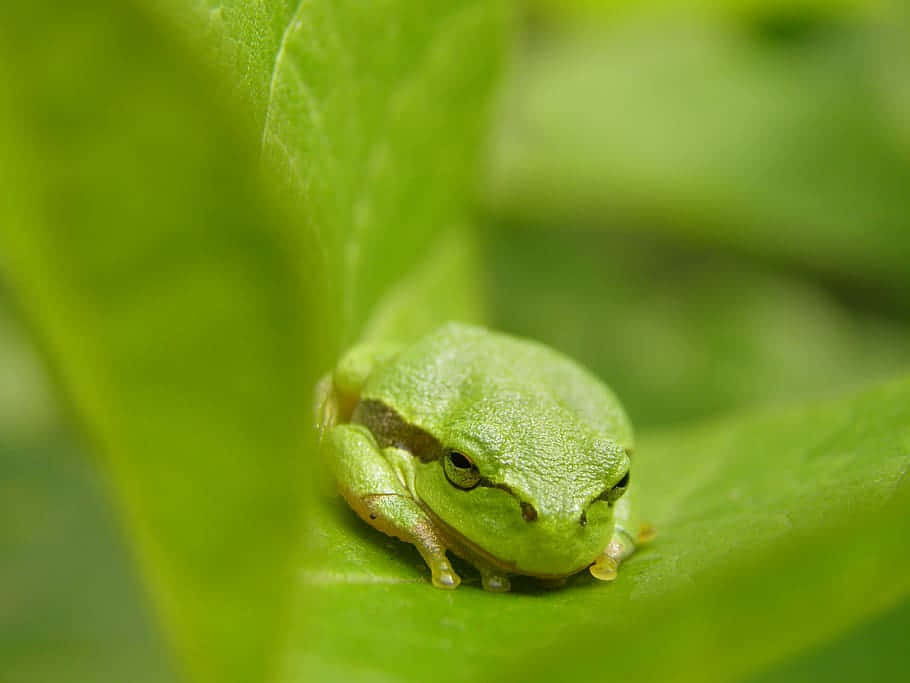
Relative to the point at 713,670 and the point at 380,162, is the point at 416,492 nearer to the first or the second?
the point at 380,162

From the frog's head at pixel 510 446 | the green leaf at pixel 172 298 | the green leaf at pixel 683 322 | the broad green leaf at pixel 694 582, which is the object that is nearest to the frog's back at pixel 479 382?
the frog's head at pixel 510 446

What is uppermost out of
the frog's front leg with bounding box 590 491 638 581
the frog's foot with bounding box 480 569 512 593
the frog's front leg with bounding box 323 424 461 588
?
the frog's front leg with bounding box 590 491 638 581

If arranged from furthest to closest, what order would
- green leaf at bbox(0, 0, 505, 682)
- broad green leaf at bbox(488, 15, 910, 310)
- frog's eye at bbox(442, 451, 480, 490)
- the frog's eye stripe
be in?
broad green leaf at bbox(488, 15, 910, 310) < the frog's eye stripe < frog's eye at bbox(442, 451, 480, 490) < green leaf at bbox(0, 0, 505, 682)

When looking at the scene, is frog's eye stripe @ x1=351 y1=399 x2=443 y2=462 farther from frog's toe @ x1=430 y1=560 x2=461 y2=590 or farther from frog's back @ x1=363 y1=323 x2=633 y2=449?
frog's toe @ x1=430 y1=560 x2=461 y2=590

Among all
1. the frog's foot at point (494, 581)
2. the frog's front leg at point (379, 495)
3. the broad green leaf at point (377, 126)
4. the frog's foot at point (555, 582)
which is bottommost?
the frog's front leg at point (379, 495)

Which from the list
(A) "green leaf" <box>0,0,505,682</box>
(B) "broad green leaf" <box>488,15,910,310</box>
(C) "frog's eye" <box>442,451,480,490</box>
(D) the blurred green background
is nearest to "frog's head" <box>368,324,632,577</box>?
(C) "frog's eye" <box>442,451,480,490</box>

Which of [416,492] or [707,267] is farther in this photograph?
[707,267]

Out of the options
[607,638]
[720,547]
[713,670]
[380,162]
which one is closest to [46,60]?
[607,638]

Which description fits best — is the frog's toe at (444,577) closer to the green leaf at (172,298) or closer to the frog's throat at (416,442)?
the frog's throat at (416,442)
